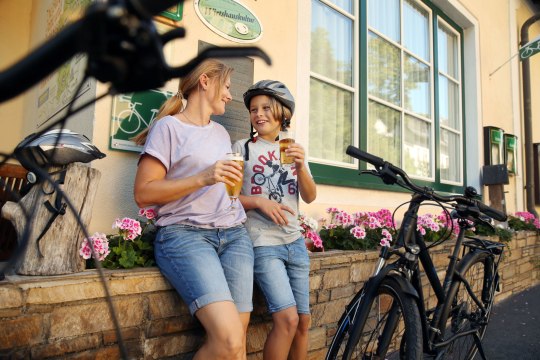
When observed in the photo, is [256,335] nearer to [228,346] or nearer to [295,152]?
[228,346]

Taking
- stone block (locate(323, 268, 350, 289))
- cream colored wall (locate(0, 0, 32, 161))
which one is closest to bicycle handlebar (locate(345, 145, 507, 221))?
stone block (locate(323, 268, 350, 289))

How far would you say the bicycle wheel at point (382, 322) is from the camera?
1775 mm

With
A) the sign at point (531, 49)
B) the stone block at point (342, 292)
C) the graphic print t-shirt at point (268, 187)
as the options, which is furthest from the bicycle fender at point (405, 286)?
the sign at point (531, 49)

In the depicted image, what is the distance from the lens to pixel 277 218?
2.00m

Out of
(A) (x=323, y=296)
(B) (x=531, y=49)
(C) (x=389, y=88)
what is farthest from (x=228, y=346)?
(B) (x=531, y=49)

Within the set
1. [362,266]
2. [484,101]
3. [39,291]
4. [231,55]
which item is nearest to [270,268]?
[39,291]

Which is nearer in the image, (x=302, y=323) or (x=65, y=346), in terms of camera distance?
(x=65, y=346)

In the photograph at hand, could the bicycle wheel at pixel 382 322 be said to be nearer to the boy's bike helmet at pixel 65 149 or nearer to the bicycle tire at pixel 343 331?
the bicycle tire at pixel 343 331

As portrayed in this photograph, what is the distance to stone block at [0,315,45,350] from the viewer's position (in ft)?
4.55

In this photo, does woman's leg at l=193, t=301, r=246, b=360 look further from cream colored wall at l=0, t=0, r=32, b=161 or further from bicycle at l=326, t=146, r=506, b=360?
cream colored wall at l=0, t=0, r=32, b=161

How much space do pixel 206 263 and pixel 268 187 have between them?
647 mm

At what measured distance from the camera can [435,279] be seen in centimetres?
224

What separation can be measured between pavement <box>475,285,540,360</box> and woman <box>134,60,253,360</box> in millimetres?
2244

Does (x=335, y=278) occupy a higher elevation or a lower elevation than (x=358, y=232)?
lower
